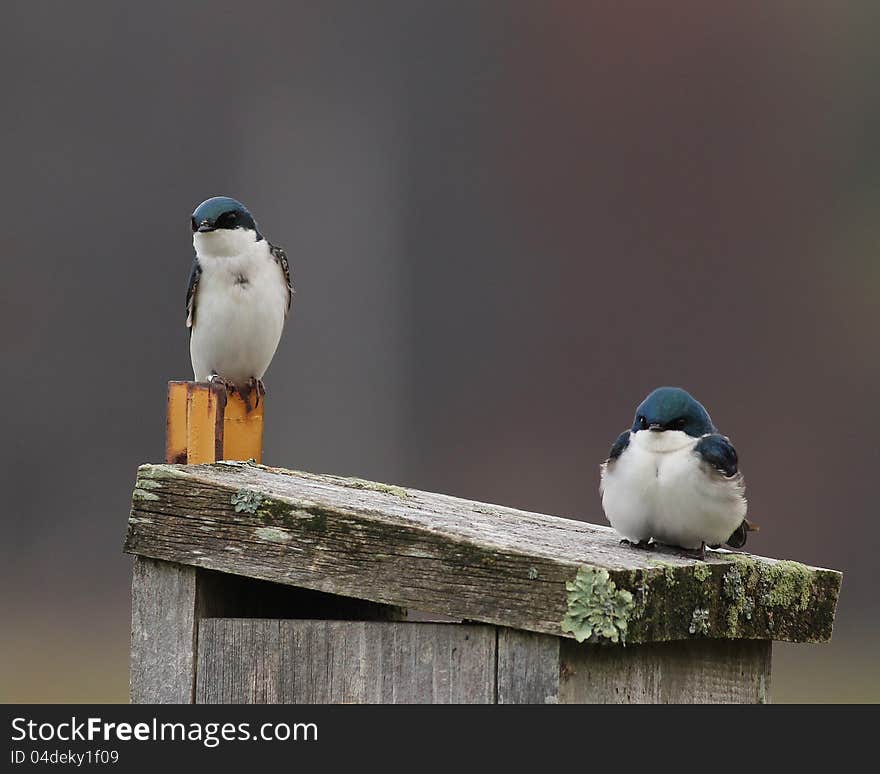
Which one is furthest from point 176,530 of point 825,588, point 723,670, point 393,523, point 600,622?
point 825,588

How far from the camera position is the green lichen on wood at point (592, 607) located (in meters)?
2.14

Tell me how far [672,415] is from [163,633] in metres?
0.87

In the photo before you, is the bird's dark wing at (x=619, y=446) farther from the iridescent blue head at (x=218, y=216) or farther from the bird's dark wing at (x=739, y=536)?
the iridescent blue head at (x=218, y=216)

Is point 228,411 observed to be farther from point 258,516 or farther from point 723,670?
point 723,670

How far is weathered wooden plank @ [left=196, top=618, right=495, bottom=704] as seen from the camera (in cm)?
227

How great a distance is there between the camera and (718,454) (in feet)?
8.54

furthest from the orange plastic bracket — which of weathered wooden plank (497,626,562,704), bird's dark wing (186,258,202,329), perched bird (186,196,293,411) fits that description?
bird's dark wing (186,258,202,329)

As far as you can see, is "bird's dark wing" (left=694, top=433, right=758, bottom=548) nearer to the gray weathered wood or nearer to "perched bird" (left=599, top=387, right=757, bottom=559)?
"perched bird" (left=599, top=387, right=757, bottom=559)

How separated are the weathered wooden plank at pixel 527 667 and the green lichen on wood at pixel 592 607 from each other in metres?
0.05

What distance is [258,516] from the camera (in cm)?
237

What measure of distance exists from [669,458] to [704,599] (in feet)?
1.06

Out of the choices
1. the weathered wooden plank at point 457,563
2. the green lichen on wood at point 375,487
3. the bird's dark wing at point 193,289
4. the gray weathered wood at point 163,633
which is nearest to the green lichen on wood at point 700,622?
the weathered wooden plank at point 457,563

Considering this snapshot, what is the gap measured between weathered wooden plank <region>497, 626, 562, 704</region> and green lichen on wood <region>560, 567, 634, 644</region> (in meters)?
0.05

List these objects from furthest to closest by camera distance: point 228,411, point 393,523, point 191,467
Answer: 1. point 228,411
2. point 191,467
3. point 393,523
